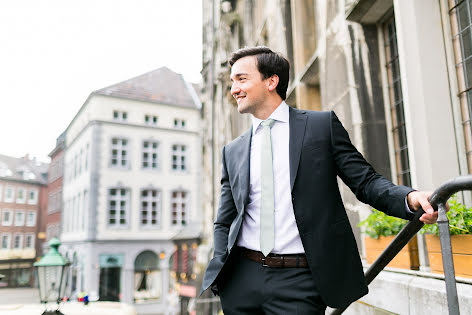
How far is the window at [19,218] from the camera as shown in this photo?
90.6ft

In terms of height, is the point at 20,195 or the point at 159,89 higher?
the point at 159,89

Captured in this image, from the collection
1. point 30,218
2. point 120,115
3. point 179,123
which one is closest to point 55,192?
point 30,218

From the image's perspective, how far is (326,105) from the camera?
17.1ft

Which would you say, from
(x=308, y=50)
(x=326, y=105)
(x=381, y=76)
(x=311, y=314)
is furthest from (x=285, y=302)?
(x=308, y=50)

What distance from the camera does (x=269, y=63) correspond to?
205 cm

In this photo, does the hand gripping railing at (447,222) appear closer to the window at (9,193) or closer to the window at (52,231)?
the window at (9,193)

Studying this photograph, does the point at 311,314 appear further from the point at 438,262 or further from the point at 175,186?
the point at 175,186

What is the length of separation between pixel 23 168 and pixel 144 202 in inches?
485

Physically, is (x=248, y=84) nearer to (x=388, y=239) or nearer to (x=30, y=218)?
(x=388, y=239)

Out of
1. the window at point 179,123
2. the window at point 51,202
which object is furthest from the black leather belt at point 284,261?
the window at point 51,202

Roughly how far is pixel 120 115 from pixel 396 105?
28.0 m

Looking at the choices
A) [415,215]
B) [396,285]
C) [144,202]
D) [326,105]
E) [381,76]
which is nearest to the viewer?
[415,215]

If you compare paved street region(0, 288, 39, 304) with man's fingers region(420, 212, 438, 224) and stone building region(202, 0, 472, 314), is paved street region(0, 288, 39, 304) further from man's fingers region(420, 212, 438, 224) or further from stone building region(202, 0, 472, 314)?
man's fingers region(420, 212, 438, 224)

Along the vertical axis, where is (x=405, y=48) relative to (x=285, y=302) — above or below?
above
